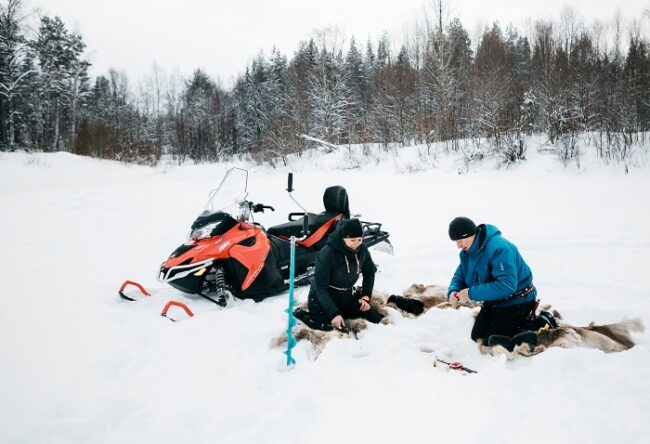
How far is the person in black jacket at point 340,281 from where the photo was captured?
10.8 ft

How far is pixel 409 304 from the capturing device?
12.1 ft

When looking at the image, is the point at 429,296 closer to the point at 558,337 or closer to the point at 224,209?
the point at 558,337

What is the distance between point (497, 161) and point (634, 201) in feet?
15.3

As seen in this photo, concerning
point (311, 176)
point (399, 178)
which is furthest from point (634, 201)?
point (311, 176)

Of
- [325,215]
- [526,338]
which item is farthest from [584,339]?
[325,215]

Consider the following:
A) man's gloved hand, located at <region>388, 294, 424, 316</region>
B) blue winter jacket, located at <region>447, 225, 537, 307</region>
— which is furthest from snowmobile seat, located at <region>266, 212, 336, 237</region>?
blue winter jacket, located at <region>447, 225, 537, 307</region>

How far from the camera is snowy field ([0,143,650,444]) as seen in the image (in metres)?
2.06

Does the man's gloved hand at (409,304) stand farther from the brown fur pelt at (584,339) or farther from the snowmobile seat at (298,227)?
the snowmobile seat at (298,227)

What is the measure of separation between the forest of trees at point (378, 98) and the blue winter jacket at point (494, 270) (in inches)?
364

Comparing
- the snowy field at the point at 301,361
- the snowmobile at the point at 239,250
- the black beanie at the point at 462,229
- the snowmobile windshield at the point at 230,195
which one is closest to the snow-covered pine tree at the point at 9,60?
the snowy field at the point at 301,361

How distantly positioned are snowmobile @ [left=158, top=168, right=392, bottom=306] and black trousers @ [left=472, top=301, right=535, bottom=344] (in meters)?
2.00

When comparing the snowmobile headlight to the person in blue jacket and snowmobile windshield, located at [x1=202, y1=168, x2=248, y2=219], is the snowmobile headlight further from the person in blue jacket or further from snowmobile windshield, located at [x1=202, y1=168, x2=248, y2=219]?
the person in blue jacket

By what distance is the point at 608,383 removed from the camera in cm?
221

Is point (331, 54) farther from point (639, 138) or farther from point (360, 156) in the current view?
point (639, 138)
